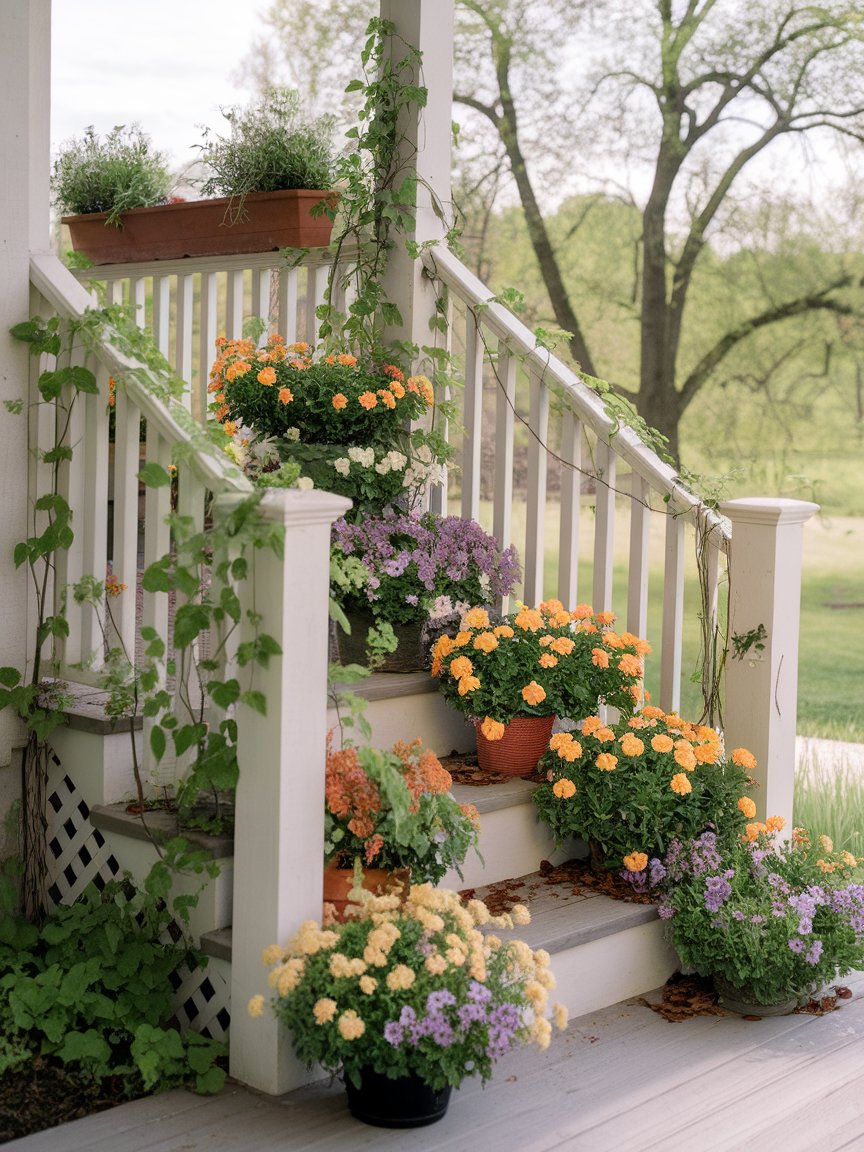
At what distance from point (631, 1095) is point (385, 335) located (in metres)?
2.17

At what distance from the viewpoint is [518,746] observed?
3240 millimetres

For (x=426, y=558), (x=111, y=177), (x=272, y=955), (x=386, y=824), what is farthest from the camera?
(x=111, y=177)

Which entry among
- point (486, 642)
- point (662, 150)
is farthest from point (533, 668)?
point (662, 150)

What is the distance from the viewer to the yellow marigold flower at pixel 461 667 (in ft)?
10.5

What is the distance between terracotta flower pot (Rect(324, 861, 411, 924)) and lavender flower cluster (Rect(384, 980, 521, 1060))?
0.35 meters

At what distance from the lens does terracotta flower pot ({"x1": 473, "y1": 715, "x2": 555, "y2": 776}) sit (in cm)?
323

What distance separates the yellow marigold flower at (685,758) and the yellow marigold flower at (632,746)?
8 centimetres

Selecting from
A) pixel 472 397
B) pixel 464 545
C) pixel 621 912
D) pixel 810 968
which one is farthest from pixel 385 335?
pixel 810 968

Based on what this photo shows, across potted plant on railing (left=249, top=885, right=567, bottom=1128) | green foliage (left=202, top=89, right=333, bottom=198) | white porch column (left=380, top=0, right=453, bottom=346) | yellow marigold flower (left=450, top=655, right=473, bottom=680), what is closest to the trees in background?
green foliage (left=202, top=89, right=333, bottom=198)

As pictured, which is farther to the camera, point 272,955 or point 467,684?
point 467,684

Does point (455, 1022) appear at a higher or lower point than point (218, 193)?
lower

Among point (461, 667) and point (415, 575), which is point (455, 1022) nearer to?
point (461, 667)

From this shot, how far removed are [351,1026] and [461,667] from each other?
1168 millimetres

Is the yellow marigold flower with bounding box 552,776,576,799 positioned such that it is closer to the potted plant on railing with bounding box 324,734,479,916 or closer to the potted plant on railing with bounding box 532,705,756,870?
the potted plant on railing with bounding box 532,705,756,870
